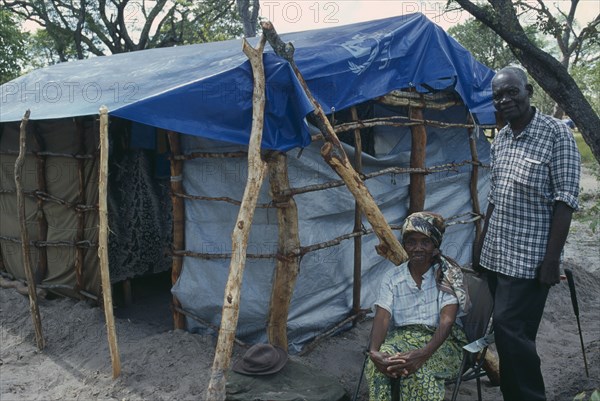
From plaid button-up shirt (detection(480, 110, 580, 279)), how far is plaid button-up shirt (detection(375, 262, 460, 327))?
386 millimetres

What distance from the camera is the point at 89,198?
16.5ft

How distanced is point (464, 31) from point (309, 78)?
858 inches

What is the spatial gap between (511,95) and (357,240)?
2034mm

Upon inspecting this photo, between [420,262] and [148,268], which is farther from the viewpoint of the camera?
[148,268]

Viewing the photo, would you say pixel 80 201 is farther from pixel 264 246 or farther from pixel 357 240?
pixel 357 240

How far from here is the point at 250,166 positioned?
326 cm

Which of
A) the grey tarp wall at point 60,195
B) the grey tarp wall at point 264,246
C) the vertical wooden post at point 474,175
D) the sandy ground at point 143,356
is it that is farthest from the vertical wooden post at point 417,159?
the grey tarp wall at point 60,195

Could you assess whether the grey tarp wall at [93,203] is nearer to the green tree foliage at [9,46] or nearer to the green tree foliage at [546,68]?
the green tree foliage at [546,68]

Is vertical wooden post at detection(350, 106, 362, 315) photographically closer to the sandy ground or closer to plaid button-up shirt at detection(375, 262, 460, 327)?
the sandy ground

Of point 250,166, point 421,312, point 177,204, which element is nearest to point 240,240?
point 250,166

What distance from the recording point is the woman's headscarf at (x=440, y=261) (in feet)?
9.55

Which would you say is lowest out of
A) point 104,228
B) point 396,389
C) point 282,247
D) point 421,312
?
point 396,389

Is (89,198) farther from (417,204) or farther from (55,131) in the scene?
(417,204)

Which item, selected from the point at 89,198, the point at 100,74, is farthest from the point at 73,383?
the point at 100,74
